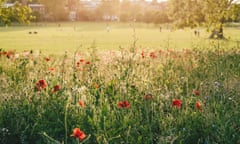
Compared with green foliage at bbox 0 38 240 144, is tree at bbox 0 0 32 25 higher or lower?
higher

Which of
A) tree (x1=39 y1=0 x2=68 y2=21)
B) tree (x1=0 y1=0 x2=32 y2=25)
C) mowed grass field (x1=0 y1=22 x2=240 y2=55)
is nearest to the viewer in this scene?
tree (x1=0 y1=0 x2=32 y2=25)

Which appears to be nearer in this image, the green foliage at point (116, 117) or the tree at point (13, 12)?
the green foliage at point (116, 117)

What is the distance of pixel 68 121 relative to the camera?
4.86 meters

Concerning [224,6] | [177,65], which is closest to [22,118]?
[177,65]

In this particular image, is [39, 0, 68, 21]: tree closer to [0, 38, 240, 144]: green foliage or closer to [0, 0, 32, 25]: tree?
[0, 0, 32, 25]: tree

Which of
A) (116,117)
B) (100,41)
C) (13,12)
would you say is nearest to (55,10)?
(100,41)

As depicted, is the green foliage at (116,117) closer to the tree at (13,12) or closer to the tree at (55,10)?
the tree at (13,12)

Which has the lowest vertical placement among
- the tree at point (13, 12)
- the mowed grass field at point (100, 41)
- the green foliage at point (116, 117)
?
the mowed grass field at point (100, 41)

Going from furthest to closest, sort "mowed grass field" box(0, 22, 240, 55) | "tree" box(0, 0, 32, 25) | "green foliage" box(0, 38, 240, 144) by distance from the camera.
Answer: "mowed grass field" box(0, 22, 240, 55), "tree" box(0, 0, 32, 25), "green foliage" box(0, 38, 240, 144)

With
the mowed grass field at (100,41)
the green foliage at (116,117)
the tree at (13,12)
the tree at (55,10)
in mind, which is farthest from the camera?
the tree at (55,10)

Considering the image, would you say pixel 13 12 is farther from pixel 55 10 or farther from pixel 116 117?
pixel 55 10

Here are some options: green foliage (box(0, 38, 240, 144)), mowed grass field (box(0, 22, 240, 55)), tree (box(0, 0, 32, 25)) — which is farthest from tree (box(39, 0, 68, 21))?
green foliage (box(0, 38, 240, 144))

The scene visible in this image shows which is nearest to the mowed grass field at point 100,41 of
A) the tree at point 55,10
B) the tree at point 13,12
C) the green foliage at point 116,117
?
the green foliage at point 116,117

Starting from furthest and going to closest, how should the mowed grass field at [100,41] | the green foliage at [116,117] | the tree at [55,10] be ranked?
the tree at [55,10] → the mowed grass field at [100,41] → the green foliage at [116,117]
